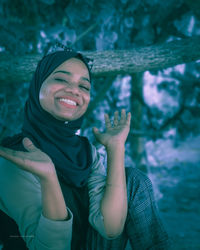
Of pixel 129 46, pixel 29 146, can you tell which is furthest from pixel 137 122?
pixel 29 146

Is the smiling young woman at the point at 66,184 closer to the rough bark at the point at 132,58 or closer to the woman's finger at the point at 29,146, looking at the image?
the woman's finger at the point at 29,146

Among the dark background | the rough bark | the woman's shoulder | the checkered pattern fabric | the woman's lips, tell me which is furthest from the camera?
the dark background

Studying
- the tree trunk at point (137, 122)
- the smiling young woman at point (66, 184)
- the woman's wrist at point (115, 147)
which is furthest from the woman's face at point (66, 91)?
the tree trunk at point (137, 122)

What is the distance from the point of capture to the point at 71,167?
150cm

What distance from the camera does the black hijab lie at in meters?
1.45

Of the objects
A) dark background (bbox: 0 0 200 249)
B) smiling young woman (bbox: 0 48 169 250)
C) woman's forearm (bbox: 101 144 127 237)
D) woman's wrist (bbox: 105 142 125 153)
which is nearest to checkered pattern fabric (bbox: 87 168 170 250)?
smiling young woman (bbox: 0 48 169 250)

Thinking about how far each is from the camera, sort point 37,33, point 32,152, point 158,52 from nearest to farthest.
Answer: point 32,152 < point 158,52 < point 37,33

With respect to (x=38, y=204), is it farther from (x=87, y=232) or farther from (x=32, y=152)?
(x=87, y=232)

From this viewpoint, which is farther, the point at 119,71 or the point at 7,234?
the point at 119,71

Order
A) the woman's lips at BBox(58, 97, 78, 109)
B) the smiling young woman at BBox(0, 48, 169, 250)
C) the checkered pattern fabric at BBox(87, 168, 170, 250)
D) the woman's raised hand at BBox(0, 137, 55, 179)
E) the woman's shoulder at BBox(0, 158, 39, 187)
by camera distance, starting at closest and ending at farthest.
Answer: the woman's raised hand at BBox(0, 137, 55, 179)
the smiling young woman at BBox(0, 48, 169, 250)
the woman's shoulder at BBox(0, 158, 39, 187)
the checkered pattern fabric at BBox(87, 168, 170, 250)
the woman's lips at BBox(58, 97, 78, 109)

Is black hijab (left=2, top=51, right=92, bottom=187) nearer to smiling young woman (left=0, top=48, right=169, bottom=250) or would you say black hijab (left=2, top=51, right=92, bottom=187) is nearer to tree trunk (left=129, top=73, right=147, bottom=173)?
smiling young woman (left=0, top=48, right=169, bottom=250)

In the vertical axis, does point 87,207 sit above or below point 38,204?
below

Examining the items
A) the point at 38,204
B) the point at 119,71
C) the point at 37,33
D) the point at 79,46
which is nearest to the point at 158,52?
the point at 119,71

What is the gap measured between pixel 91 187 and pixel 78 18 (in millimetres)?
2464
